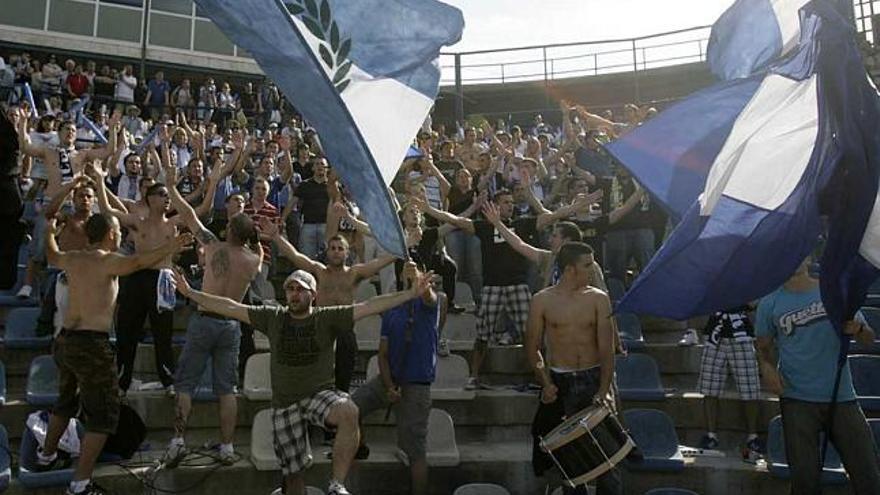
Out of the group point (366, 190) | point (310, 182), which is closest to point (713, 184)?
point (366, 190)

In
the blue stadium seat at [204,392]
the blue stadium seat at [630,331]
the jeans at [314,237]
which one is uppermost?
the jeans at [314,237]

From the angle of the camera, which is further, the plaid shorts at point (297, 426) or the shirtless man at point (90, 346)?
the shirtless man at point (90, 346)

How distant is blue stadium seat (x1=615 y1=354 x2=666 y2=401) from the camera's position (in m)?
8.01

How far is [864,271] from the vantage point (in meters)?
4.46

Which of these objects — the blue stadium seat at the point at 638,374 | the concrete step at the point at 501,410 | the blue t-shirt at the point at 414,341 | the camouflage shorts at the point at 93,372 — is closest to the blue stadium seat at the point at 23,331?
the concrete step at the point at 501,410

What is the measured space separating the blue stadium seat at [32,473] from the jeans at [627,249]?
642cm

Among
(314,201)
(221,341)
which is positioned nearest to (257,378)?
(221,341)

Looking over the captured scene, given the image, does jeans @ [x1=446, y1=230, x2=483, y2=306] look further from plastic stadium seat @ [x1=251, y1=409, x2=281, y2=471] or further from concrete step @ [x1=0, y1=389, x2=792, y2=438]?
plastic stadium seat @ [x1=251, y1=409, x2=281, y2=471]

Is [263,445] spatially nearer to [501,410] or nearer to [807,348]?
[501,410]

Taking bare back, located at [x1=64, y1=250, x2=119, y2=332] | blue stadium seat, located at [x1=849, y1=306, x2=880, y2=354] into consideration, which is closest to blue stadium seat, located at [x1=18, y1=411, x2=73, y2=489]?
bare back, located at [x1=64, y1=250, x2=119, y2=332]

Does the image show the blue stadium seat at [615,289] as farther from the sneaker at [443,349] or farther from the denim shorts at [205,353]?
the denim shorts at [205,353]

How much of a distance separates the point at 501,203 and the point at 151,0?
831 inches

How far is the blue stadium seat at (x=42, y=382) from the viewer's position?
281 inches

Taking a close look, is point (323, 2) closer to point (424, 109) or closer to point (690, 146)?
point (424, 109)
